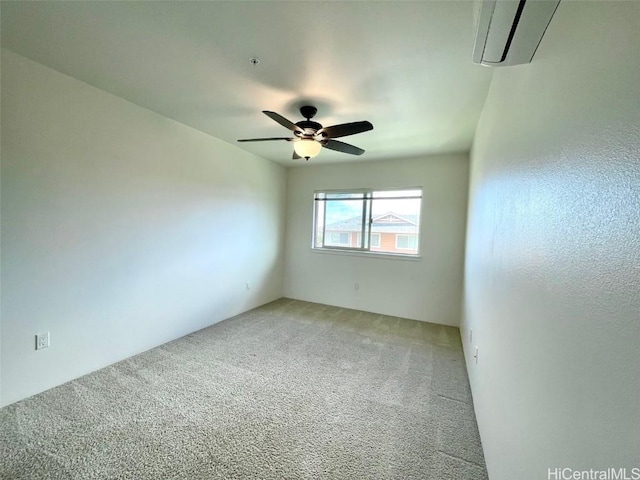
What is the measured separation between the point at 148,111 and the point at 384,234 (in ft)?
11.1

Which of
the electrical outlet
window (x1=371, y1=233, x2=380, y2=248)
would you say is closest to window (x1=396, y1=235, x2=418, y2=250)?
window (x1=371, y1=233, x2=380, y2=248)

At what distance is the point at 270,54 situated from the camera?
170cm

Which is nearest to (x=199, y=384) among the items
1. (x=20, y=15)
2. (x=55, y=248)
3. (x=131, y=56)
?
(x=55, y=248)

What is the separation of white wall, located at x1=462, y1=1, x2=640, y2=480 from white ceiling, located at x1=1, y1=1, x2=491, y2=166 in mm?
637

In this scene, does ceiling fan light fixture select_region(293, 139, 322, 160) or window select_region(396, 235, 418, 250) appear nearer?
ceiling fan light fixture select_region(293, 139, 322, 160)

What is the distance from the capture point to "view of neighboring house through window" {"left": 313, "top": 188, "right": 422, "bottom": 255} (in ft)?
13.3

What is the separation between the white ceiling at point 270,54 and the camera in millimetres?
1392

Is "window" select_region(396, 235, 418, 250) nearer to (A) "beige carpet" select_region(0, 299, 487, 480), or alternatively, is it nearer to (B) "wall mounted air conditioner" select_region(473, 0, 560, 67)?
(A) "beige carpet" select_region(0, 299, 487, 480)

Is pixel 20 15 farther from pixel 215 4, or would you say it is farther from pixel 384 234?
pixel 384 234

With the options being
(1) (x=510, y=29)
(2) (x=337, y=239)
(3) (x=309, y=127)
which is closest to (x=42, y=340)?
(3) (x=309, y=127)

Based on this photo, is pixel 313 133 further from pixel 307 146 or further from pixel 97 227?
pixel 97 227

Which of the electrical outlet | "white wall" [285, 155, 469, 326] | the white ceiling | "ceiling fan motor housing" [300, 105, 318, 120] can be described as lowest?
the electrical outlet

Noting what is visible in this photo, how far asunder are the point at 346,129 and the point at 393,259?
2.50 meters

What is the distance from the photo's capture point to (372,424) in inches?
70.6
